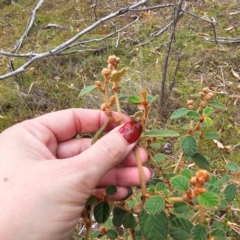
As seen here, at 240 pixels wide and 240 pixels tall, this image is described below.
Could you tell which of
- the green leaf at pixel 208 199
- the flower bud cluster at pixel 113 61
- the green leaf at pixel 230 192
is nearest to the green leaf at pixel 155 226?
the green leaf at pixel 208 199

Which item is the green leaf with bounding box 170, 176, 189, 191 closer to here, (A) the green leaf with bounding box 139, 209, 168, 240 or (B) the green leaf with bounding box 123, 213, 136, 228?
(A) the green leaf with bounding box 139, 209, 168, 240

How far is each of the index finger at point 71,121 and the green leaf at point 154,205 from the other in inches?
23.4

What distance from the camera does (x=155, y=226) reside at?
89 cm

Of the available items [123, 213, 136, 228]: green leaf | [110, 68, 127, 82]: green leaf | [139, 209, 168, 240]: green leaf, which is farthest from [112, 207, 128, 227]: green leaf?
[110, 68, 127, 82]: green leaf

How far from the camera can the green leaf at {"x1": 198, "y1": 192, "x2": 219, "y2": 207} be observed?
0.75 m

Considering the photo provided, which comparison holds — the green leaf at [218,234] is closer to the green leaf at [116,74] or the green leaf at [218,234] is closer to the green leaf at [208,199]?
the green leaf at [208,199]

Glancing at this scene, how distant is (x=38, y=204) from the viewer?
0.97 metres

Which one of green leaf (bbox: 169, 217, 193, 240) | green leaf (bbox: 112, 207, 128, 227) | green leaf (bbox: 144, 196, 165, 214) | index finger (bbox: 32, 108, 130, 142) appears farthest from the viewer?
index finger (bbox: 32, 108, 130, 142)

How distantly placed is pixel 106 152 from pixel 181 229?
0.99 feet

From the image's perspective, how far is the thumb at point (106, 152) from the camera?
1.01 meters

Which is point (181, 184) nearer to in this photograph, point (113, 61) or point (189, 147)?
point (189, 147)

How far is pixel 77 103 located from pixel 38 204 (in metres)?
1.97

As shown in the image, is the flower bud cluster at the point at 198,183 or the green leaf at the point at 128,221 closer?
the flower bud cluster at the point at 198,183

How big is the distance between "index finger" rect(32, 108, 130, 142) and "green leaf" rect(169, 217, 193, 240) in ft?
1.87
